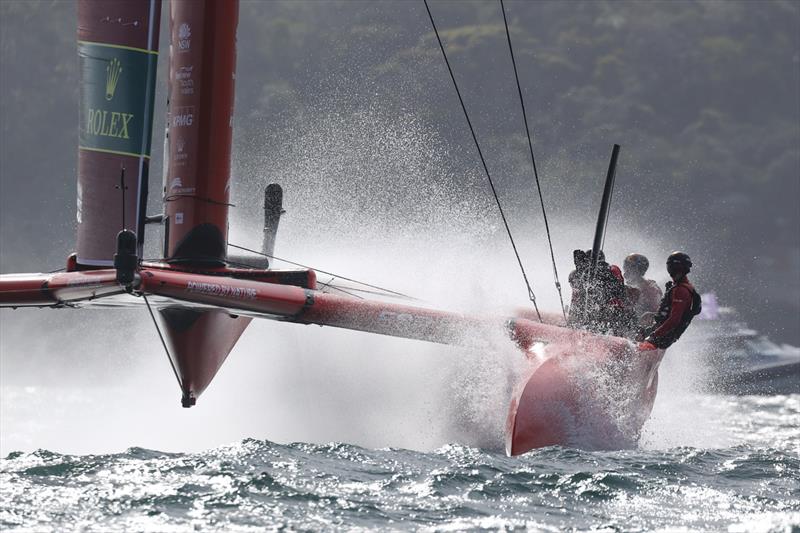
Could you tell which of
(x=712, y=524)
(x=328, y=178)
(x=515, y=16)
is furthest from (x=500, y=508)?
(x=515, y=16)

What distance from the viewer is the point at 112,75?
27.0ft

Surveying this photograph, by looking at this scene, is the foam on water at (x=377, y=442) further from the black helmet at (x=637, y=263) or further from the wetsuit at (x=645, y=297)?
the black helmet at (x=637, y=263)

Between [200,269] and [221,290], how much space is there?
3.75ft

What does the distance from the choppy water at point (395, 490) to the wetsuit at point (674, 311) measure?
1105 millimetres

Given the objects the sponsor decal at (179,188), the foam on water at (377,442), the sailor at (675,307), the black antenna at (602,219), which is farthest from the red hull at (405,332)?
the black antenna at (602,219)

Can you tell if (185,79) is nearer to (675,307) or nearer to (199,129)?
(199,129)

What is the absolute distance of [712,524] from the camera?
5.29 metres

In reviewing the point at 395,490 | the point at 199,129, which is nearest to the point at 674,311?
the point at 395,490

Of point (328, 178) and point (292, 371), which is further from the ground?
point (328, 178)

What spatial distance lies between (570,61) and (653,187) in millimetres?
12692

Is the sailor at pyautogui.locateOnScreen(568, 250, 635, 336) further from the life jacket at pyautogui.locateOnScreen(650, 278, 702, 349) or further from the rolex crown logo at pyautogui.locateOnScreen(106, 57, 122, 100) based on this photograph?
the rolex crown logo at pyautogui.locateOnScreen(106, 57, 122, 100)

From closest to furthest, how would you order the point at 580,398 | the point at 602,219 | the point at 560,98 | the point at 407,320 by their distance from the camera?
the point at 580,398 < the point at 407,320 < the point at 602,219 < the point at 560,98

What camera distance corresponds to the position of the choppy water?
519 cm

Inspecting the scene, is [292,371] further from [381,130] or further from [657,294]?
[381,130]
